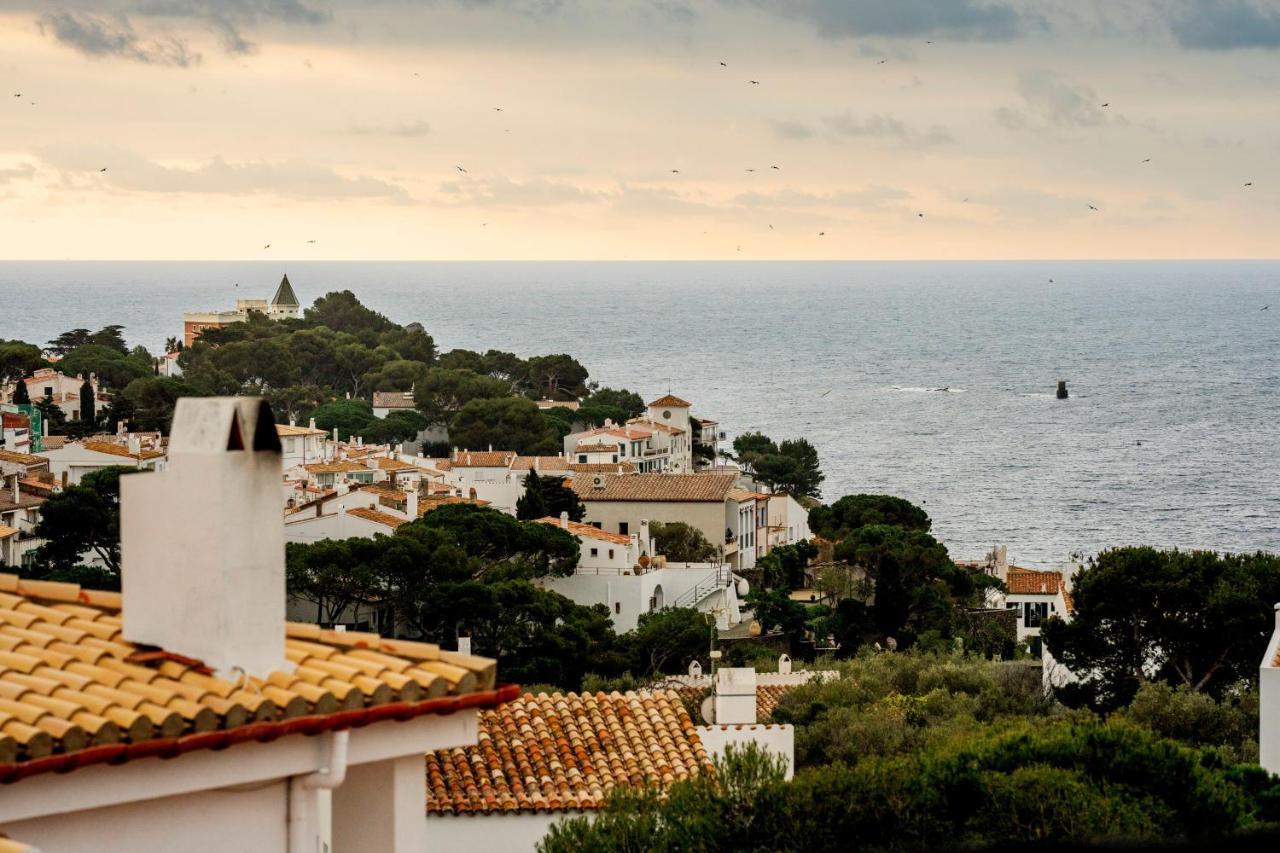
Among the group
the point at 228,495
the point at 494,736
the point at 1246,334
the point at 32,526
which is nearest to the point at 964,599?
the point at 32,526

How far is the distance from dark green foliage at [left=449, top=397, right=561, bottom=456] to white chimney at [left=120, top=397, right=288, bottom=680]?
69784 millimetres

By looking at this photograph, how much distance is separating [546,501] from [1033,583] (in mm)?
13319

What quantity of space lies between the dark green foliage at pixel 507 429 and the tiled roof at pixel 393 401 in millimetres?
10874

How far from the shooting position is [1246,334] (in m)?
185

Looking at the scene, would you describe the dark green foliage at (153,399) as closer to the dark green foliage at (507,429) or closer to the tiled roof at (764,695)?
the dark green foliage at (507,429)

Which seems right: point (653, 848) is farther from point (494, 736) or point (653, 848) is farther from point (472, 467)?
point (472, 467)

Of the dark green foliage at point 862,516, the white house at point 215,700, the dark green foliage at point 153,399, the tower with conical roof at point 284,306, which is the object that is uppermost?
the tower with conical roof at point 284,306

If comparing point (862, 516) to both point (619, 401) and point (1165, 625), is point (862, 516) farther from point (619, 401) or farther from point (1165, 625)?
point (619, 401)

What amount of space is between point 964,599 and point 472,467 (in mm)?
22487

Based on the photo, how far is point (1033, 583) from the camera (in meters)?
47.9

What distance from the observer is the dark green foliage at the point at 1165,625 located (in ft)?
101

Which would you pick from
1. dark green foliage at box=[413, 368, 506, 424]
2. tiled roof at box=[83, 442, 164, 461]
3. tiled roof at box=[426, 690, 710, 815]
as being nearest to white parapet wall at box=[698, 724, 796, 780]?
tiled roof at box=[426, 690, 710, 815]

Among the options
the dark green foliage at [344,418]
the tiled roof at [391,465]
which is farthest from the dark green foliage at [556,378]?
the tiled roof at [391,465]

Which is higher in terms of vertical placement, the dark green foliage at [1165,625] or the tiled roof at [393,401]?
the tiled roof at [393,401]
